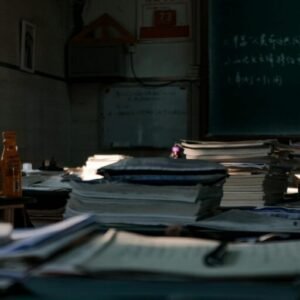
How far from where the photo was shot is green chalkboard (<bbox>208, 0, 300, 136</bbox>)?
195 inches

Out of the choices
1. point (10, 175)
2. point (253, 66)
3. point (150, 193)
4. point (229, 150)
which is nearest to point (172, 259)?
point (150, 193)

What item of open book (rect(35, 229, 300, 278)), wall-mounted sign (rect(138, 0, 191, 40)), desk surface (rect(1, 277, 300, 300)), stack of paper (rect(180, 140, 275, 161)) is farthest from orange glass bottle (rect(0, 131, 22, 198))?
wall-mounted sign (rect(138, 0, 191, 40))

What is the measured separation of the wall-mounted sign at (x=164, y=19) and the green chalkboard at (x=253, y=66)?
404 mm

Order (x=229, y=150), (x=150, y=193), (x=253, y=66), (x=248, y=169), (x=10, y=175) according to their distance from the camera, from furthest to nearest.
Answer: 1. (x=253, y=66)
2. (x=229, y=150)
3. (x=248, y=169)
4. (x=10, y=175)
5. (x=150, y=193)

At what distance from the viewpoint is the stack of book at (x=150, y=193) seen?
1.42 metres

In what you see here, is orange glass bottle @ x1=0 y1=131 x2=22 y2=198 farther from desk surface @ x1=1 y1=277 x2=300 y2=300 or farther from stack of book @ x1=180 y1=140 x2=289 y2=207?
desk surface @ x1=1 y1=277 x2=300 y2=300

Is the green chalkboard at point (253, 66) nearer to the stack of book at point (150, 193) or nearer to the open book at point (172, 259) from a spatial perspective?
the stack of book at point (150, 193)

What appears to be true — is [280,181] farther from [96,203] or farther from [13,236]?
[13,236]

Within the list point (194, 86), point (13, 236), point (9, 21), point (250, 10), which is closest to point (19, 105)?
point (9, 21)

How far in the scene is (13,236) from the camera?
861mm

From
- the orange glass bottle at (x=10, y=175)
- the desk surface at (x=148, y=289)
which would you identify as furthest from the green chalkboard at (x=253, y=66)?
the desk surface at (x=148, y=289)

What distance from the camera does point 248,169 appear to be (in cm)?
239

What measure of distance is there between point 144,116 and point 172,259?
4677mm

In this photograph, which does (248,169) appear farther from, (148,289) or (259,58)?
(259,58)
